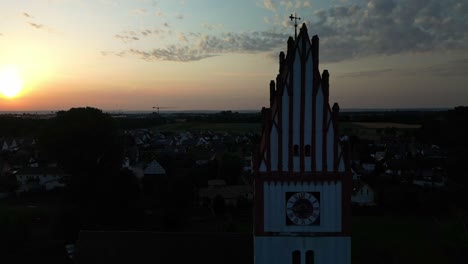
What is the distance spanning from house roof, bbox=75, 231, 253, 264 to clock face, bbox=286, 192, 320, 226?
474 cm

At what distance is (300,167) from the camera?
14.5 m

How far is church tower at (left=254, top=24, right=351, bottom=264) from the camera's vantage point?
14453 mm

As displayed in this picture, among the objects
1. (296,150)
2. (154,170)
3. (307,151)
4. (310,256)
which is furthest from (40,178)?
(307,151)

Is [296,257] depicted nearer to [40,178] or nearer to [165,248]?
[165,248]

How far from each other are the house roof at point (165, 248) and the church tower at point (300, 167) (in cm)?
442

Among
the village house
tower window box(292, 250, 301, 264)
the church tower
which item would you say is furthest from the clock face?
the village house

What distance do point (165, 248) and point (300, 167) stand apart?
7.93 meters

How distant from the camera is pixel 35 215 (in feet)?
147

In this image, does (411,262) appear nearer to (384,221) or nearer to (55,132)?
(384,221)

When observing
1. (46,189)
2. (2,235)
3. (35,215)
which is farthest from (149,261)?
(46,189)

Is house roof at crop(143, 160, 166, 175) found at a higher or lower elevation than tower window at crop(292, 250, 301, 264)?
lower

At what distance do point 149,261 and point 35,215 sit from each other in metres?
31.3

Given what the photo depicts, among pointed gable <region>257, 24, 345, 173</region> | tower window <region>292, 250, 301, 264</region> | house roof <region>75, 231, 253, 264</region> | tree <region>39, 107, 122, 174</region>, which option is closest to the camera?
pointed gable <region>257, 24, 345, 173</region>

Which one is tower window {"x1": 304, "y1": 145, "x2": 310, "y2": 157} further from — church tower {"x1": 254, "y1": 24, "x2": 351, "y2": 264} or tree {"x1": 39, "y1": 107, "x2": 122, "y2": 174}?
tree {"x1": 39, "y1": 107, "x2": 122, "y2": 174}
